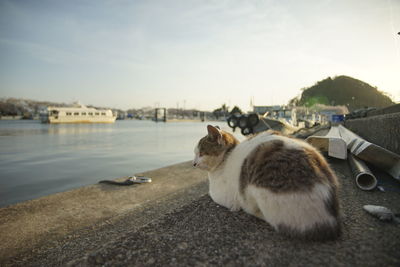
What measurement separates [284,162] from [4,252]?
190 inches

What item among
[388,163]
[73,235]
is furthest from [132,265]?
[388,163]

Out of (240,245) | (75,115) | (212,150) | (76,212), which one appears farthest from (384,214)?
(75,115)

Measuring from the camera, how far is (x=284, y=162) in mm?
1709

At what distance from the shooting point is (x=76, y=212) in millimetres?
4816

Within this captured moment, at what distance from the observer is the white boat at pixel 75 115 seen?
74.9m

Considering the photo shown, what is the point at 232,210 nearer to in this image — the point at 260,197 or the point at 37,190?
the point at 260,197

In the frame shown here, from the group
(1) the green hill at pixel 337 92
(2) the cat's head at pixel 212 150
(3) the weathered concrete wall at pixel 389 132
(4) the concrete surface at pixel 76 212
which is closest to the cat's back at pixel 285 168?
(2) the cat's head at pixel 212 150

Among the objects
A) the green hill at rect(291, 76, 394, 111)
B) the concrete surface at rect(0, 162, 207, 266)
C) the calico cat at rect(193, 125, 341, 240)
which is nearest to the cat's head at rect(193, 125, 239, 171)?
the calico cat at rect(193, 125, 341, 240)

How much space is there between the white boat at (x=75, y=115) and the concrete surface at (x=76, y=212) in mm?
85684

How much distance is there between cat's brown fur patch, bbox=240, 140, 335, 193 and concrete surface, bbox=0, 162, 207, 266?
319 centimetres

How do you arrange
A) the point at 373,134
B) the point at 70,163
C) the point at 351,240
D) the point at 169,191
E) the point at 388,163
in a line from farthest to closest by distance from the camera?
the point at 70,163 → the point at 169,191 → the point at 373,134 → the point at 388,163 → the point at 351,240

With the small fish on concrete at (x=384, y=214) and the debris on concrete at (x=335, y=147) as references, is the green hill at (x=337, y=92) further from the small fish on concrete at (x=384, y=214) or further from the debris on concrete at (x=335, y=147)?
the small fish on concrete at (x=384, y=214)

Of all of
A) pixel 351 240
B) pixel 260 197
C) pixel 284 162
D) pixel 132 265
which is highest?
pixel 284 162

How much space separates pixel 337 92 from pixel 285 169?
130 meters
